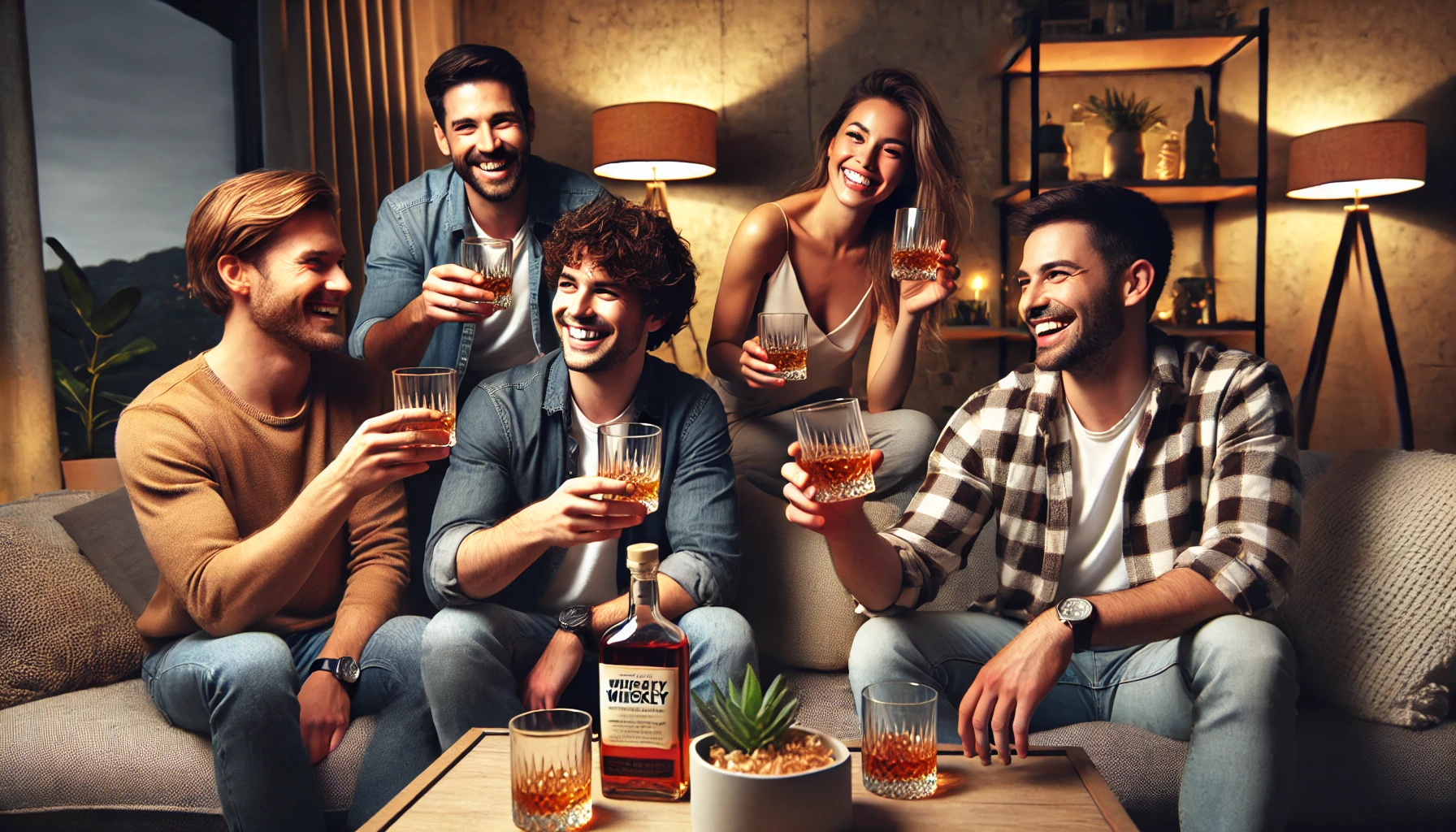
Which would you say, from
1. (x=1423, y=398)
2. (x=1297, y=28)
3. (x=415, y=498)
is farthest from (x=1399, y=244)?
(x=415, y=498)

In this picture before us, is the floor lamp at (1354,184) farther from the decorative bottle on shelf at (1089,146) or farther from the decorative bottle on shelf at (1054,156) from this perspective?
the decorative bottle on shelf at (1054,156)

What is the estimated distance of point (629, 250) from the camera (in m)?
1.97

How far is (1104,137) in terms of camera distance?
441cm

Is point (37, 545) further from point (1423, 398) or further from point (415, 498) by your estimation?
point (1423, 398)

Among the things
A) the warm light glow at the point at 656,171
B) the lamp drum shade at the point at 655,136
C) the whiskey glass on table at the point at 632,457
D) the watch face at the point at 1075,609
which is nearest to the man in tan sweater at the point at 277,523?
the whiskey glass on table at the point at 632,457

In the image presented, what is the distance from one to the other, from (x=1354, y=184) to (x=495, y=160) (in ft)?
12.2

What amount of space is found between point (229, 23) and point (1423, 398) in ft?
17.5

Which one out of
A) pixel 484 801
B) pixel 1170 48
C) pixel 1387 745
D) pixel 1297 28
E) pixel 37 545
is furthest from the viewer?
pixel 1297 28

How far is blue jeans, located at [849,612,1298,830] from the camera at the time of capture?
1460 mm

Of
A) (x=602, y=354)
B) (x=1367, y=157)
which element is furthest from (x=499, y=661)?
(x=1367, y=157)

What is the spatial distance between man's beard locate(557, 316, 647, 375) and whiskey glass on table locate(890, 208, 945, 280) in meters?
0.64

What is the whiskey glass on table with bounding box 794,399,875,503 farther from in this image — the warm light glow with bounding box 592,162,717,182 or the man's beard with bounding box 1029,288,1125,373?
the warm light glow with bounding box 592,162,717,182

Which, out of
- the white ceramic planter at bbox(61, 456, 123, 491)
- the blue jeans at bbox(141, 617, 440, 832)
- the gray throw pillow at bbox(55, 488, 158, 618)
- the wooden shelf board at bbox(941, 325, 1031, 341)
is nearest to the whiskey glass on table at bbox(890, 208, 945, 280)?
the blue jeans at bbox(141, 617, 440, 832)

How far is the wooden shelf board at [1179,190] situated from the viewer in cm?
408
